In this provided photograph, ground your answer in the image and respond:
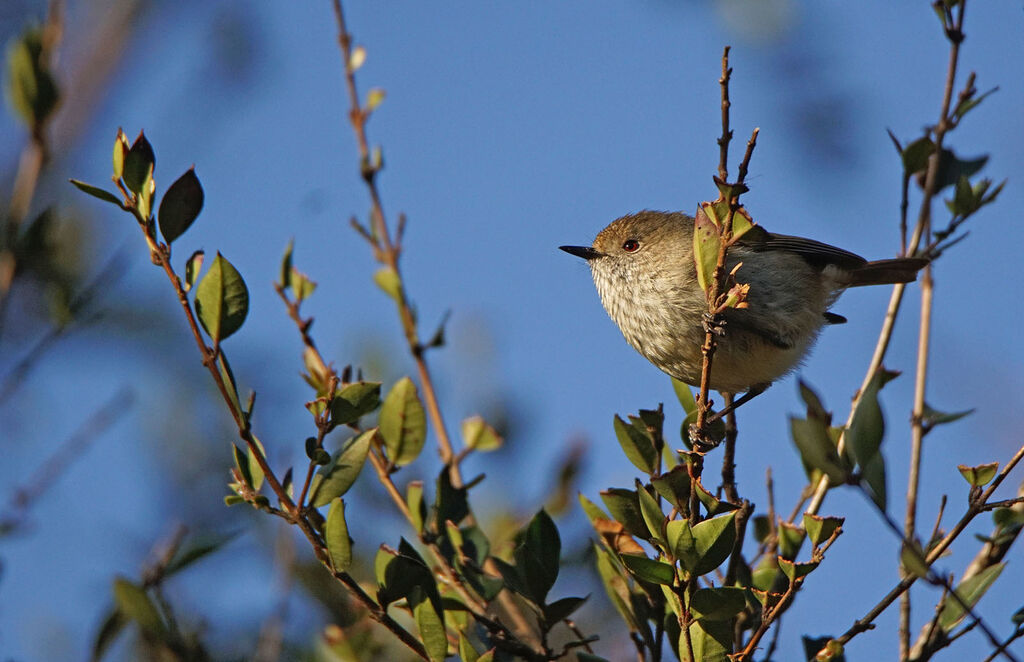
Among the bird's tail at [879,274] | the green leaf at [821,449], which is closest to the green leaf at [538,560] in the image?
the green leaf at [821,449]

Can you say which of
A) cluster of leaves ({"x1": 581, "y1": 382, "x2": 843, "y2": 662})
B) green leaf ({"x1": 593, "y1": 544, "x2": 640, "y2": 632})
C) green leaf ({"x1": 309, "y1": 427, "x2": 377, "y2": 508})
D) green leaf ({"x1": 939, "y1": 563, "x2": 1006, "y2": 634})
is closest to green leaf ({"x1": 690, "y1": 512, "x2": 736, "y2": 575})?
cluster of leaves ({"x1": 581, "y1": 382, "x2": 843, "y2": 662})

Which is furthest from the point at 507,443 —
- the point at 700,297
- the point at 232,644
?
the point at 232,644

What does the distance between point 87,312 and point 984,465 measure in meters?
2.10

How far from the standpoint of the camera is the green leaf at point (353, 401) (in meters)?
1.88

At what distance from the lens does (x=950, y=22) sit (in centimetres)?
261

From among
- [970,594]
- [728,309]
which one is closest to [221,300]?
[970,594]

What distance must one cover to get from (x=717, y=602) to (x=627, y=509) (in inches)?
11.8

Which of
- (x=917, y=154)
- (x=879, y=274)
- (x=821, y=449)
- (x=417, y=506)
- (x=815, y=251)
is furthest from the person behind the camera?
(x=879, y=274)

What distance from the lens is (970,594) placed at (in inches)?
79.5

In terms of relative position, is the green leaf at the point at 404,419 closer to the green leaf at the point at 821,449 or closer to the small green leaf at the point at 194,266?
the small green leaf at the point at 194,266

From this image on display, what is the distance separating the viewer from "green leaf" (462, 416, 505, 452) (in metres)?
2.45

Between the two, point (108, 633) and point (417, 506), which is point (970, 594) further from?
point (108, 633)

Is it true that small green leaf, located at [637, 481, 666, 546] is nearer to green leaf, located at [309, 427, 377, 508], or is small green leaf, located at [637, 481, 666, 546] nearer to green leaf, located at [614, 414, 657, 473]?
green leaf, located at [614, 414, 657, 473]

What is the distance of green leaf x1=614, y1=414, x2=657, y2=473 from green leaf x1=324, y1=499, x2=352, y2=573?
679 millimetres
